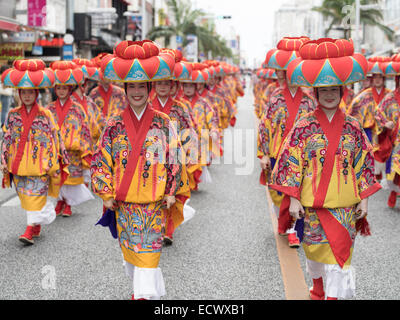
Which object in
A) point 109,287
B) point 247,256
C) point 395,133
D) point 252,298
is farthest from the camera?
point 395,133

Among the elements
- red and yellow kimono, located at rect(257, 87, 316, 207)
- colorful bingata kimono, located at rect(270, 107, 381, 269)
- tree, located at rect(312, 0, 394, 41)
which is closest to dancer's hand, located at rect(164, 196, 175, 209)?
colorful bingata kimono, located at rect(270, 107, 381, 269)

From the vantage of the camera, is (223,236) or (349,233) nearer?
(349,233)

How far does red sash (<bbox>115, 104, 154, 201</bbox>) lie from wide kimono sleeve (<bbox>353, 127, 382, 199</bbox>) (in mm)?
1468

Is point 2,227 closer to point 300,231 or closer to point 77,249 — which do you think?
point 77,249

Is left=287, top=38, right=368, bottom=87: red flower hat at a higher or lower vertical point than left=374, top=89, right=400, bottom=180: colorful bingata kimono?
higher

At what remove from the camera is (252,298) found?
4.50 m

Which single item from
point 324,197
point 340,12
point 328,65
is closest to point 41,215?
point 324,197

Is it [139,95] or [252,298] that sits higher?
[139,95]

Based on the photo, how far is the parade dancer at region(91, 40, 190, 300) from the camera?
3908 mm

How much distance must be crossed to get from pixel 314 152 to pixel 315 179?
Result: 189 mm

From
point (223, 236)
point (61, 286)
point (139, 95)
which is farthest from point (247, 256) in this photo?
point (139, 95)

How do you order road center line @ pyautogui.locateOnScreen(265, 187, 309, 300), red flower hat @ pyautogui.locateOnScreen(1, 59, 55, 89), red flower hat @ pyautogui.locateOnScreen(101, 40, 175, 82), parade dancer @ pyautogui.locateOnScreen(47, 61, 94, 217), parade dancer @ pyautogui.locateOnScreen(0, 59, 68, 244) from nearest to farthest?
red flower hat @ pyautogui.locateOnScreen(101, 40, 175, 82) → road center line @ pyautogui.locateOnScreen(265, 187, 309, 300) → red flower hat @ pyautogui.locateOnScreen(1, 59, 55, 89) → parade dancer @ pyautogui.locateOnScreen(0, 59, 68, 244) → parade dancer @ pyautogui.locateOnScreen(47, 61, 94, 217)

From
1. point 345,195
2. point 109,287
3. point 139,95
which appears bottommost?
point 109,287

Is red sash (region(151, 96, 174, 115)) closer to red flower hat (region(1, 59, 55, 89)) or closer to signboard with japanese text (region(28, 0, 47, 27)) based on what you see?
red flower hat (region(1, 59, 55, 89))
